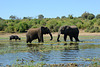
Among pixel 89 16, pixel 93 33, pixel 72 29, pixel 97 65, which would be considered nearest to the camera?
pixel 97 65

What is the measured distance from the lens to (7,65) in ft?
43.4

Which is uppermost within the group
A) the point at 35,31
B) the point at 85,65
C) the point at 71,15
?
the point at 71,15

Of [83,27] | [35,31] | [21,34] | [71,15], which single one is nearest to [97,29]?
[83,27]

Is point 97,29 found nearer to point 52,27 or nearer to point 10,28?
point 52,27

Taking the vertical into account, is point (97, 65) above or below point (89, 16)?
below

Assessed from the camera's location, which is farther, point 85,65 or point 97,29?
point 97,29

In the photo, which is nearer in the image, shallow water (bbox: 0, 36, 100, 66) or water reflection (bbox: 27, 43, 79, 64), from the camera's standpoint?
shallow water (bbox: 0, 36, 100, 66)

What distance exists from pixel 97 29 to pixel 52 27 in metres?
11.6

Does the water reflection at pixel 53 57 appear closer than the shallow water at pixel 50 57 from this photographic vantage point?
No

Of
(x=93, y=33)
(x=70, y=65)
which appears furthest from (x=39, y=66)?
(x=93, y=33)

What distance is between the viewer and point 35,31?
3016 centimetres

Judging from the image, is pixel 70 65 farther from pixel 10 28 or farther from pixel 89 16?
pixel 89 16

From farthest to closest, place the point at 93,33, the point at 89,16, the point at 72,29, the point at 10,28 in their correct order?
the point at 89,16
the point at 10,28
the point at 93,33
the point at 72,29

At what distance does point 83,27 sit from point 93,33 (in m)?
6.89
